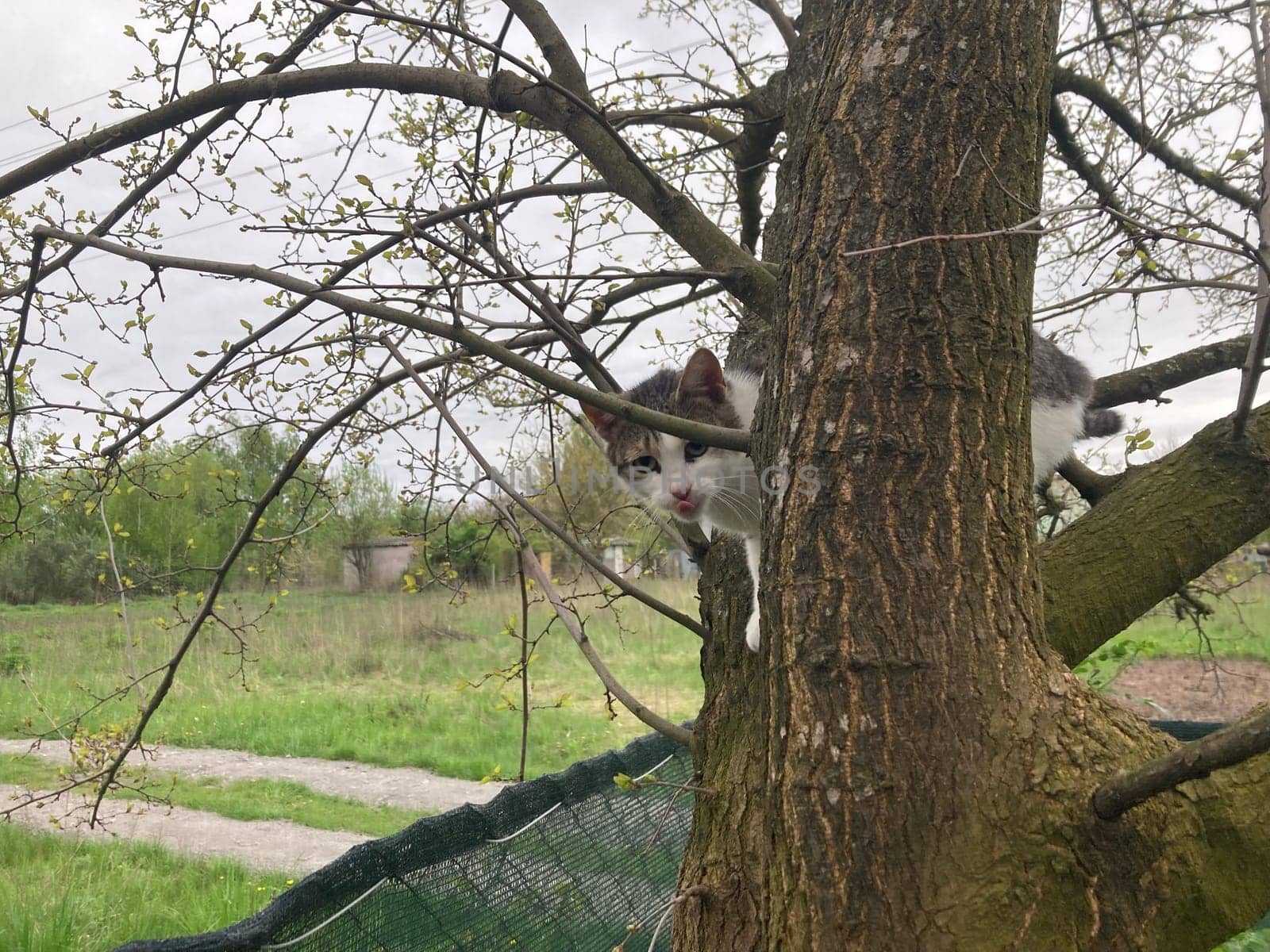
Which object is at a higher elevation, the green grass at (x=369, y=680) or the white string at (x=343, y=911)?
the white string at (x=343, y=911)

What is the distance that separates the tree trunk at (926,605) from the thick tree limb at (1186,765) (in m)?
0.04

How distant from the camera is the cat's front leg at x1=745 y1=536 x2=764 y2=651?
1.74m

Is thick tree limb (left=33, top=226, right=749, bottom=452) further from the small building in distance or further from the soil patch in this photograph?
the small building in distance

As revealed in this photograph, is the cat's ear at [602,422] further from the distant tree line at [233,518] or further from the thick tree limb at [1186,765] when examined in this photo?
the thick tree limb at [1186,765]

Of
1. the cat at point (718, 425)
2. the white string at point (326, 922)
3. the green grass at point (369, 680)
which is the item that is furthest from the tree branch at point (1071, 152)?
the green grass at point (369, 680)

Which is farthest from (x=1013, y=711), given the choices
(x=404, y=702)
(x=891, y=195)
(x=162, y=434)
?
(x=404, y=702)

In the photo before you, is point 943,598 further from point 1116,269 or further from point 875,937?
point 1116,269

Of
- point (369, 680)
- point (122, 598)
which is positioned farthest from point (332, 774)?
point (122, 598)

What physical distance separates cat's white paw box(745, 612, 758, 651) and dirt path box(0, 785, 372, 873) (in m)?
3.89

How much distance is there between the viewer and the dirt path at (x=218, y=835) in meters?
4.79

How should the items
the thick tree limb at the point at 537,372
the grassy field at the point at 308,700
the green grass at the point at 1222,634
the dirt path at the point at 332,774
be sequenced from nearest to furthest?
the thick tree limb at the point at 537,372, the grassy field at the point at 308,700, the green grass at the point at 1222,634, the dirt path at the point at 332,774

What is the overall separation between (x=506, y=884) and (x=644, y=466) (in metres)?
1.36

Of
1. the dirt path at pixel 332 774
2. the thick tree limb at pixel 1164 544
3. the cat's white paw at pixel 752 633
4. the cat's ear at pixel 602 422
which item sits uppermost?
the cat's ear at pixel 602 422

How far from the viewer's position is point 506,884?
2.33 m
